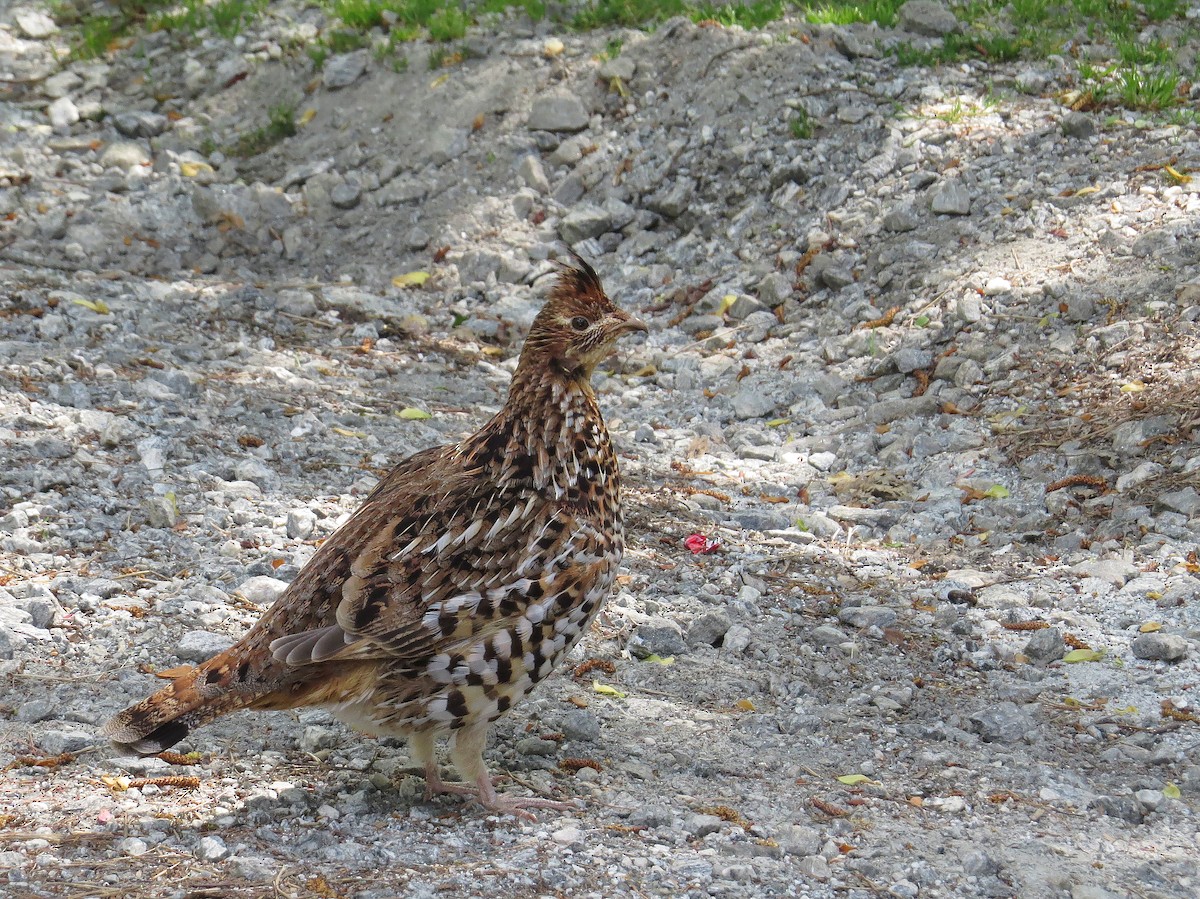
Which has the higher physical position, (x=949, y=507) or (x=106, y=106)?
(x=106, y=106)

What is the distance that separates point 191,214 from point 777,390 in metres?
5.25

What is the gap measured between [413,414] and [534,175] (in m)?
3.45

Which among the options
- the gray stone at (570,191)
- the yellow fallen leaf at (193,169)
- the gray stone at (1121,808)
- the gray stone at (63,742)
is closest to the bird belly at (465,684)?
the gray stone at (63,742)

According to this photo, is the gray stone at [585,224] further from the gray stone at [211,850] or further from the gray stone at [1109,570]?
the gray stone at [211,850]

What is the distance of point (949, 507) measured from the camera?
7125 mm

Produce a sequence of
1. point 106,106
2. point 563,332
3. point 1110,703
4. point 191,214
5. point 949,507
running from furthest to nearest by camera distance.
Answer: point 106,106, point 191,214, point 949,507, point 1110,703, point 563,332

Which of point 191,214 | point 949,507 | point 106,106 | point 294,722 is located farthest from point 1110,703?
point 106,106

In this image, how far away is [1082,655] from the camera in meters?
5.74

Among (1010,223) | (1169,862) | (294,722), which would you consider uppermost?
(1010,223)

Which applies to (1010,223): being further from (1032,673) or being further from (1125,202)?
(1032,673)

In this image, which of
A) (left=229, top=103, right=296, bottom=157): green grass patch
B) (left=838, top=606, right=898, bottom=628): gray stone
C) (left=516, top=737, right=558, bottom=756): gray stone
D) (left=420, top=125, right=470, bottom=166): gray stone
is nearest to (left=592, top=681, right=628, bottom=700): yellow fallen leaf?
(left=516, top=737, right=558, bottom=756): gray stone

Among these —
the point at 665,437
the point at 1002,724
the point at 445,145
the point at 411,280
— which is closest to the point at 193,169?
the point at 445,145

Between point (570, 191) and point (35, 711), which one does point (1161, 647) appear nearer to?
point (35, 711)

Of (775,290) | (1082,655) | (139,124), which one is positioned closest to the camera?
(1082,655)
